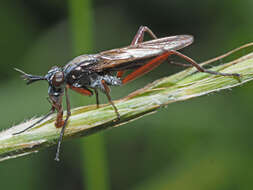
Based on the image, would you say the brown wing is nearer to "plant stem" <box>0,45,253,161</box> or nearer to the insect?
the insect

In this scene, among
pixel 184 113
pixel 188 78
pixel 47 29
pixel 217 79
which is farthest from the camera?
pixel 47 29

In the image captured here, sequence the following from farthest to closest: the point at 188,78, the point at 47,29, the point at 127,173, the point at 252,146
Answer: the point at 47,29
the point at 127,173
the point at 252,146
the point at 188,78

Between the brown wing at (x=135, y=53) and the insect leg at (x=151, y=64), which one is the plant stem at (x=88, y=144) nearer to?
the brown wing at (x=135, y=53)

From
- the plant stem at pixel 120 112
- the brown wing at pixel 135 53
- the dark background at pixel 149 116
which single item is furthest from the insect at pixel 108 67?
the plant stem at pixel 120 112

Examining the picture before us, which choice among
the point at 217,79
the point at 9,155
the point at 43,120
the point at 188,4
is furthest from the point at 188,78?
the point at 188,4

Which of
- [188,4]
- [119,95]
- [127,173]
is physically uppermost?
[188,4]

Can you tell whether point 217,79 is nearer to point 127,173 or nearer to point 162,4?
point 127,173

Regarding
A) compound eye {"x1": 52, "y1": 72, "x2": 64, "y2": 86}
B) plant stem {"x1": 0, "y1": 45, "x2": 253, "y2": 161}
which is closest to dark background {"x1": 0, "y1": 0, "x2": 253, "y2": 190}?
compound eye {"x1": 52, "y1": 72, "x2": 64, "y2": 86}

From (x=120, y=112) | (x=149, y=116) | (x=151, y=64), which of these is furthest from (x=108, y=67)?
(x=149, y=116)
